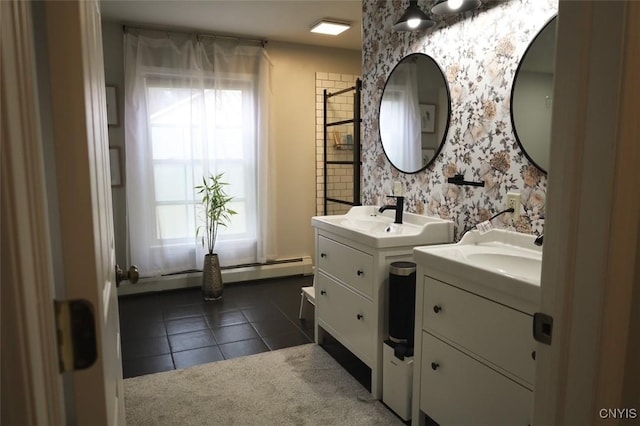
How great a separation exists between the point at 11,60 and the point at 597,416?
1.01 meters

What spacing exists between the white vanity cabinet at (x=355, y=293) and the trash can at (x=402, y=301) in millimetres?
76

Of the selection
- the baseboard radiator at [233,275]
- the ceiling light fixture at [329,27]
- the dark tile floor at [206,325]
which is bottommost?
the dark tile floor at [206,325]

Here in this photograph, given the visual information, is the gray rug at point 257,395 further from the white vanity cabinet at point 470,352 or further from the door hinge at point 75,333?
the door hinge at point 75,333

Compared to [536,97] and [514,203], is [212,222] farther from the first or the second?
[536,97]

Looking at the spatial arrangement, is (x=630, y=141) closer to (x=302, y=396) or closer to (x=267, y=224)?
(x=302, y=396)

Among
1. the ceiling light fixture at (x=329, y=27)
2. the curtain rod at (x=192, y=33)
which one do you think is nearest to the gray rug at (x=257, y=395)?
the ceiling light fixture at (x=329, y=27)

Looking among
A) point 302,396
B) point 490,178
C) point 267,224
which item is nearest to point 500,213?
point 490,178

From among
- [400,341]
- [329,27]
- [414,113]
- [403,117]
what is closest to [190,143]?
[329,27]

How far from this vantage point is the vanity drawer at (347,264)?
2.38 m

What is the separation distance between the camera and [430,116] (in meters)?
2.63

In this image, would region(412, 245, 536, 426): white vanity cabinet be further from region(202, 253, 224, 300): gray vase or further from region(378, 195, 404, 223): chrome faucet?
region(202, 253, 224, 300): gray vase

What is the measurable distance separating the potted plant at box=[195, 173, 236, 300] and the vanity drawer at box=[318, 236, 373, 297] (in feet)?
4.94

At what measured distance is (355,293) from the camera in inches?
99.1

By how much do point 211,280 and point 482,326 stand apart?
287cm
